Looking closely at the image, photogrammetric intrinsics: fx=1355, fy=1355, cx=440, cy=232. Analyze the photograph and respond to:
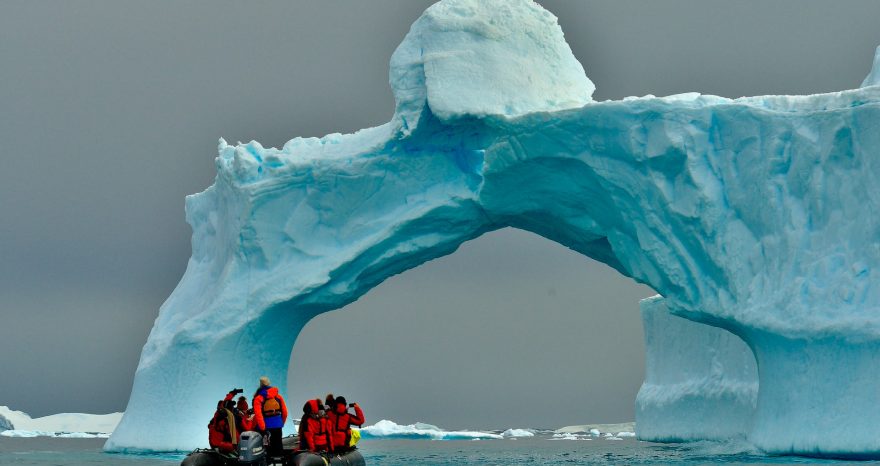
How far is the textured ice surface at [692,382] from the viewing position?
2822 centimetres

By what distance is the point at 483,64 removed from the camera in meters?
22.0

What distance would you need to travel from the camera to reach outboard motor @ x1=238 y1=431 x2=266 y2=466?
15.1 meters

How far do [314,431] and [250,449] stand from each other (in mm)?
1578

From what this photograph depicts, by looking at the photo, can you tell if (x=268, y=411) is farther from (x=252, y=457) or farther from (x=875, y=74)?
(x=875, y=74)

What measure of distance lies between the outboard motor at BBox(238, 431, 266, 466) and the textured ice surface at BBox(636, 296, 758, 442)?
14.2 m

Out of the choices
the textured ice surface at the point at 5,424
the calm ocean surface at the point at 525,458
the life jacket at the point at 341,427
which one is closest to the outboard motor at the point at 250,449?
the life jacket at the point at 341,427

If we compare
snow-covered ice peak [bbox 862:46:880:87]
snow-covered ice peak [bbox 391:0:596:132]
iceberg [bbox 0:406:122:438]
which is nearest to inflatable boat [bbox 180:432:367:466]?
snow-covered ice peak [bbox 391:0:596:132]

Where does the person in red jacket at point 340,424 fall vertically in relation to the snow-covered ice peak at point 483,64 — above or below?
below

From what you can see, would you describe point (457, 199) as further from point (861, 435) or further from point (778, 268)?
point (861, 435)

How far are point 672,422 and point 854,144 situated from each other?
41.1 ft

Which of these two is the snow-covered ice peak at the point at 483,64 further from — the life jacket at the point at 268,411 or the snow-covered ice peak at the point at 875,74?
the life jacket at the point at 268,411

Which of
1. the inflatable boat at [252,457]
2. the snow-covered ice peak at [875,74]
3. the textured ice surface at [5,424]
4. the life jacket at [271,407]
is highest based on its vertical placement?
the snow-covered ice peak at [875,74]

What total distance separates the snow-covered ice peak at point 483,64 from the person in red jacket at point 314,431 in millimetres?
6514

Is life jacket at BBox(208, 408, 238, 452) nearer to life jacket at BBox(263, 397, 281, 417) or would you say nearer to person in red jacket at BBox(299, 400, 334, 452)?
life jacket at BBox(263, 397, 281, 417)
